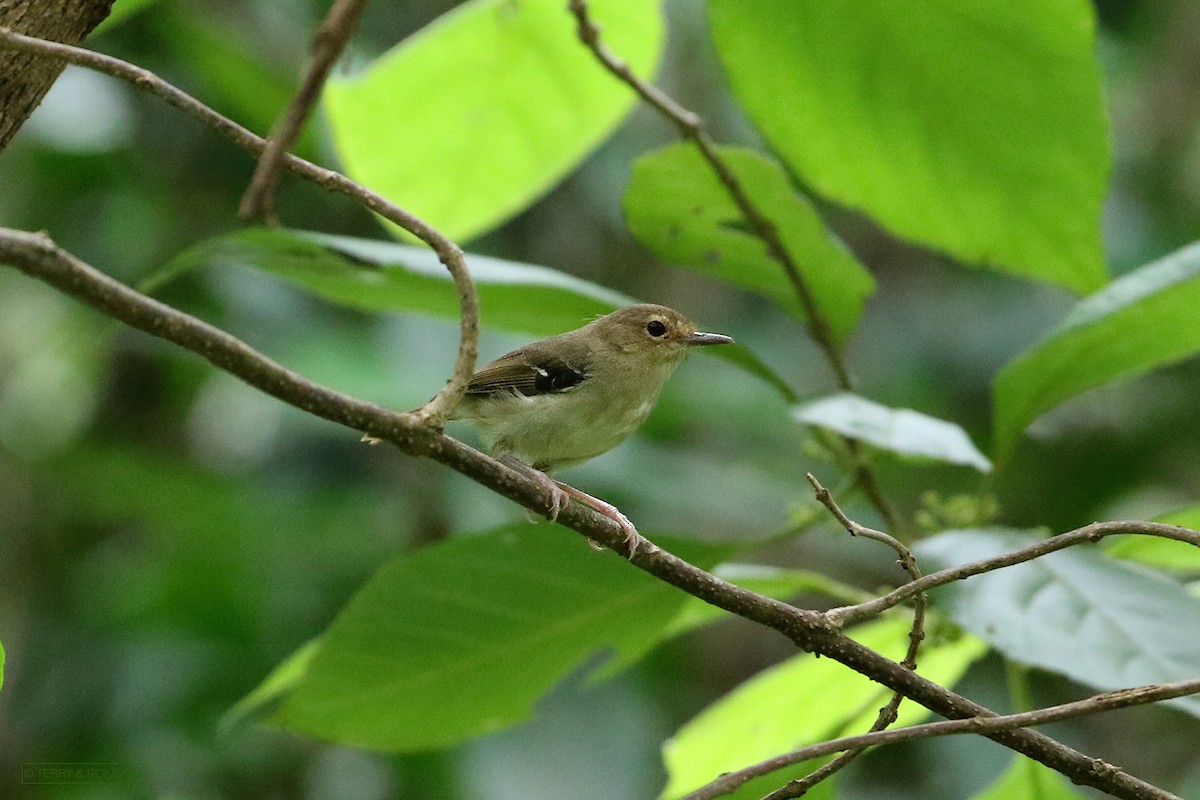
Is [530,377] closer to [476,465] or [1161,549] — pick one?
[1161,549]

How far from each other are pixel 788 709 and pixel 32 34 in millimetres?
2153

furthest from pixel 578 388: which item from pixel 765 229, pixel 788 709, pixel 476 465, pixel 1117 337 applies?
pixel 476 465

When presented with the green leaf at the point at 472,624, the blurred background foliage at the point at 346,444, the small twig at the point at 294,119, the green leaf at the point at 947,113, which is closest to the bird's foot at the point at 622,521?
the green leaf at the point at 472,624

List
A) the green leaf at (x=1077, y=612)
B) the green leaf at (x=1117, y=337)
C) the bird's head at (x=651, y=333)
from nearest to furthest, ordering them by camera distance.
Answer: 1. the green leaf at (x=1077, y=612)
2. the green leaf at (x=1117, y=337)
3. the bird's head at (x=651, y=333)

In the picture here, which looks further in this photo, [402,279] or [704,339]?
[704,339]

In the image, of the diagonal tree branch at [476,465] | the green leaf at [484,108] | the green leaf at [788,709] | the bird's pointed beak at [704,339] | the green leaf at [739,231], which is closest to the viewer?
the diagonal tree branch at [476,465]

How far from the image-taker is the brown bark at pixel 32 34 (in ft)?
6.06

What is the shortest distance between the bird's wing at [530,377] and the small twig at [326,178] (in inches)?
72.9

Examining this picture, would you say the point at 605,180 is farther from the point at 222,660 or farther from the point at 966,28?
the point at 966,28

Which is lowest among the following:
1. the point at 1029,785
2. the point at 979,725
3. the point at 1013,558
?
the point at 1029,785

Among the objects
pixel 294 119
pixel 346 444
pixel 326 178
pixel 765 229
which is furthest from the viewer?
pixel 346 444

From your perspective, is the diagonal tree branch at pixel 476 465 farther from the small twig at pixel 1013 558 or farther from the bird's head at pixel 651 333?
the bird's head at pixel 651 333

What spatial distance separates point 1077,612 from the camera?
2328 mm

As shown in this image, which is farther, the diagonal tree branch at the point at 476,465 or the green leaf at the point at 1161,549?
the green leaf at the point at 1161,549
